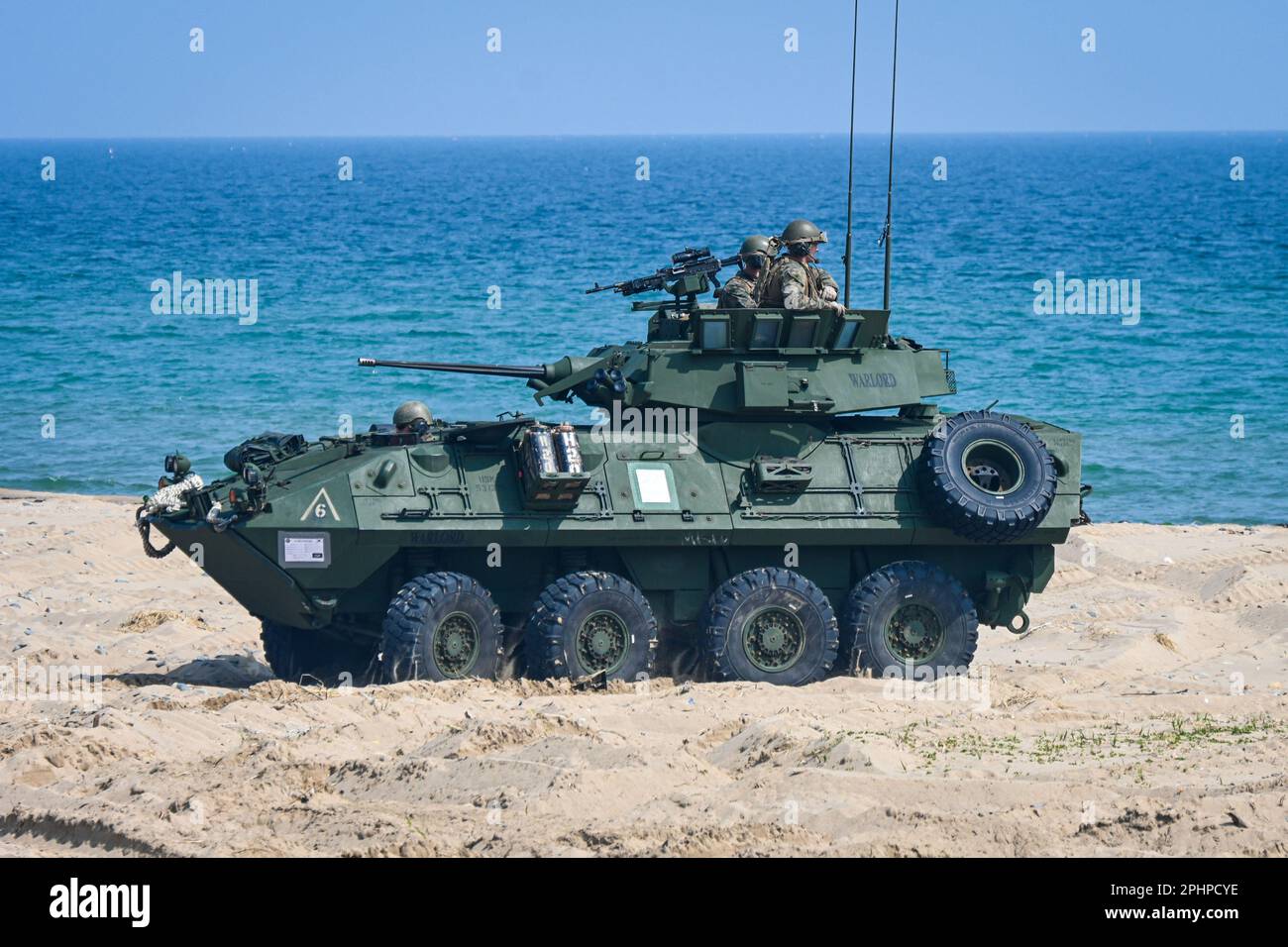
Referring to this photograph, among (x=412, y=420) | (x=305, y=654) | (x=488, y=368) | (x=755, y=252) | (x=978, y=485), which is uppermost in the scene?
(x=755, y=252)

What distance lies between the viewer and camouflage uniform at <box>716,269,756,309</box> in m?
17.7

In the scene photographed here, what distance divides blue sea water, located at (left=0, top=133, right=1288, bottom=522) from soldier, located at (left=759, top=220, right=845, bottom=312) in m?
11.7

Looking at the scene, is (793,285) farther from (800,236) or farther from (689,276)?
(689,276)

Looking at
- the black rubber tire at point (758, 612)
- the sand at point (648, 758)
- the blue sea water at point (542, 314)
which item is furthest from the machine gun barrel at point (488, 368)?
the blue sea water at point (542, 314)

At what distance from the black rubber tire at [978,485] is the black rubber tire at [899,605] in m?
0.53

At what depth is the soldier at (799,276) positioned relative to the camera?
17.5 meters

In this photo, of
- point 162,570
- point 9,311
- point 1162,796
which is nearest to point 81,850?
point 1162,796

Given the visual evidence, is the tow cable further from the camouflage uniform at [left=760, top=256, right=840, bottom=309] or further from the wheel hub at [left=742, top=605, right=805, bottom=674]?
the camouflage uniform at [left=760, top=256, right=840, bottom=309]

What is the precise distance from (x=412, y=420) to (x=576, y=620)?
6.94 feet

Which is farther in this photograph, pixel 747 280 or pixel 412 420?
pixel 747 280

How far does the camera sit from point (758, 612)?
16.9 meters

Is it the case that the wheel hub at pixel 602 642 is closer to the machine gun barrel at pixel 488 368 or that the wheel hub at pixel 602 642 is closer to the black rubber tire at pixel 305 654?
the black rubber tire at pixel 305 654

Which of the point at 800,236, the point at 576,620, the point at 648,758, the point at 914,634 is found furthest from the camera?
the point at 800,236

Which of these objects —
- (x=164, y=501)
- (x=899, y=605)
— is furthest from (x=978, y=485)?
(x=164, y=501)
